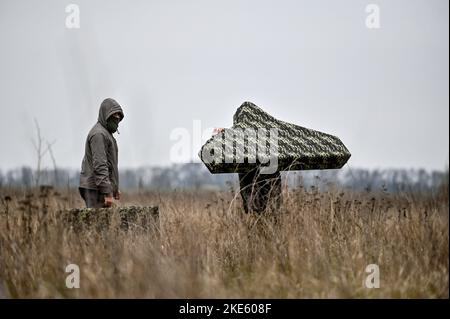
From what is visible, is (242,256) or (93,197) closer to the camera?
(242,256)

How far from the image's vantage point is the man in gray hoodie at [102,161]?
5.97 meters

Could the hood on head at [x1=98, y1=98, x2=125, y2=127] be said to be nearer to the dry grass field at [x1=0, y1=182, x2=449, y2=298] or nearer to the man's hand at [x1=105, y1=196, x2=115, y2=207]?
the man's hand at [x1=105, y1=196, x2=115, y2=207]

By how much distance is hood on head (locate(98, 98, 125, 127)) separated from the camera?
6.21 meters

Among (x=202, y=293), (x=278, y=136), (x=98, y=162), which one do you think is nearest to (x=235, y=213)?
(x=278, y=136)

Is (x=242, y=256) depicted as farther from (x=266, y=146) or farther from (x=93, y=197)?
(x=93, y=197)

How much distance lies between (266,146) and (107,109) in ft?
5.79

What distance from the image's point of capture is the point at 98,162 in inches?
235

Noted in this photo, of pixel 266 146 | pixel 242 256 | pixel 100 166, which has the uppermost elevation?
pixel 266 146

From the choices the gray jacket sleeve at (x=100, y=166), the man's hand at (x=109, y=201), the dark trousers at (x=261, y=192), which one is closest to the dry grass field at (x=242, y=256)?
the dark trousers at (x=261, y=192)

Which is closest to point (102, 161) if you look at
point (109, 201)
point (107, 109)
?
point (109, 201)

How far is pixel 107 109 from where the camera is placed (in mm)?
6227

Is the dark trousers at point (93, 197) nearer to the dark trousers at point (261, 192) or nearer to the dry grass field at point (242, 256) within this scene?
the dry grass field at point (242, 256)

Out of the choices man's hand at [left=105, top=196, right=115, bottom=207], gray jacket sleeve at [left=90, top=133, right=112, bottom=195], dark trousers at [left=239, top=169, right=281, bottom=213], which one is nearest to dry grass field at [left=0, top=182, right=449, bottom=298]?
dark trousers at [left=239, top=169, right=281, bottom=213]
